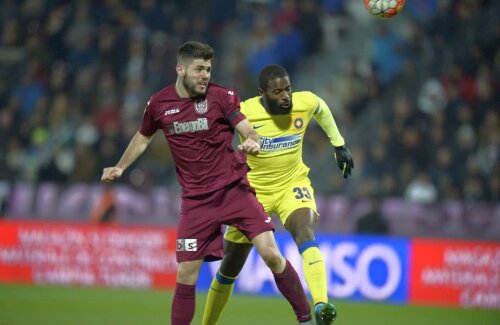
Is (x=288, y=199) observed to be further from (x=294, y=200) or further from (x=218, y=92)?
(x=218, y=92)

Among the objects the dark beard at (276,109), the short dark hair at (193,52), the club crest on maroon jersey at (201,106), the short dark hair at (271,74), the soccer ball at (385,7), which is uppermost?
the soccer ball at (385,7)

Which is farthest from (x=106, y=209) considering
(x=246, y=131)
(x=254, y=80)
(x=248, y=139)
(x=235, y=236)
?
(x=248, y=139)

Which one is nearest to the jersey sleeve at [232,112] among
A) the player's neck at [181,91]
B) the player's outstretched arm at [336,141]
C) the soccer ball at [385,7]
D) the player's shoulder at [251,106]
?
the player's neck at [181,91]

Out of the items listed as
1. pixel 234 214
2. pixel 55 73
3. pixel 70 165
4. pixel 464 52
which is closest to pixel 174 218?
pixel 70 165

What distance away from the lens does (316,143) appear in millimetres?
16594

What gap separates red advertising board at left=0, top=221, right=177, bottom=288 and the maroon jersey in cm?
743

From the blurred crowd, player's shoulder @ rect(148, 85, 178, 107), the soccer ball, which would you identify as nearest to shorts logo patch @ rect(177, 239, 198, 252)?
player's shoulder @ rect(148, 85, 178, 107)

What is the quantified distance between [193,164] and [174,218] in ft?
27.7

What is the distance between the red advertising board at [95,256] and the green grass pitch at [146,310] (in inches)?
15.4

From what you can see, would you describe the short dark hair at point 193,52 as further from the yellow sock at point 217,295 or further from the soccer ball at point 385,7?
the soccer ball at point 385,7

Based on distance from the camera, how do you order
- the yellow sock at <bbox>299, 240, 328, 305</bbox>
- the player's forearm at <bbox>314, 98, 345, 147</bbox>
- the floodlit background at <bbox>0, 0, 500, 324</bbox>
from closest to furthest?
the yellow sock at <bbox>299, 240, 328, 305</bbox>, the player's forearm at <bbox>314, 98, 345, 147</bbox>, the floodlit background at <bbox>0, 0, 500, 324</bbox>

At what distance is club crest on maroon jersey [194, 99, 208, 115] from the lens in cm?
718

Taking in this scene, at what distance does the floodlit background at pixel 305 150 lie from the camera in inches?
547

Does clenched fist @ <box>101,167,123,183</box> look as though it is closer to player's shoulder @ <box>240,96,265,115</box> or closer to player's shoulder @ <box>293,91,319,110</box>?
player's shoulder @ <box>240,96,265,115</box>
